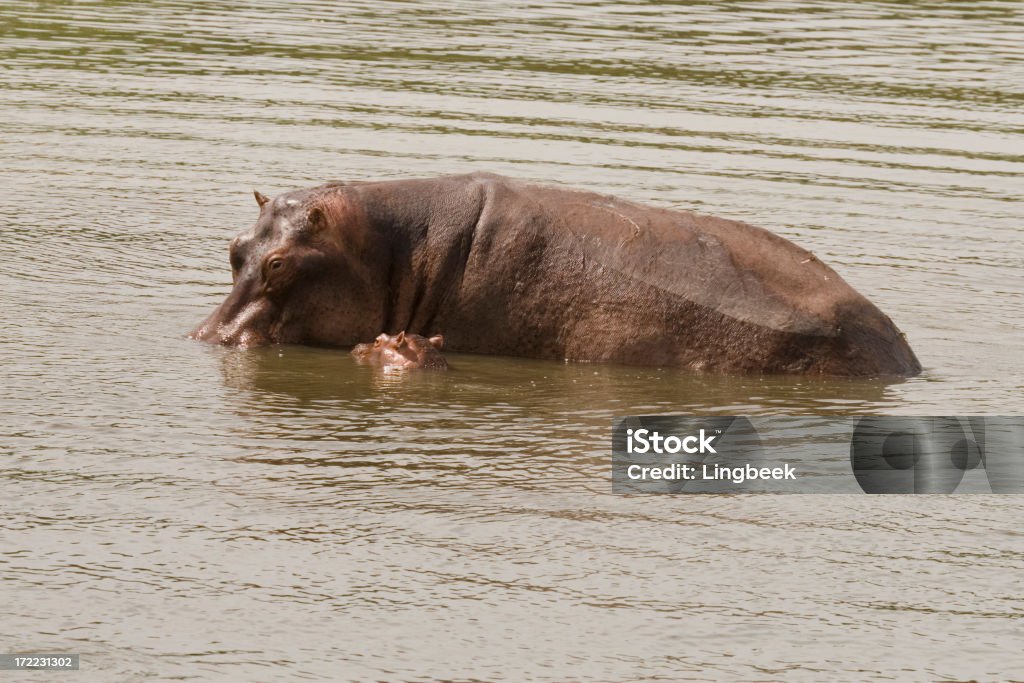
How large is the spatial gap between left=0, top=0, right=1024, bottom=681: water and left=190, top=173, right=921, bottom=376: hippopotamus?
8.8 inches

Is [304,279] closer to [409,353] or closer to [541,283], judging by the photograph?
[409,353]

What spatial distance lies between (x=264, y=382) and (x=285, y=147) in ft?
24.3

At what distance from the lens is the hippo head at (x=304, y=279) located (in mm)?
11219

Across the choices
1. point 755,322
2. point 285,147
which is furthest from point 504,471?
point 285,147

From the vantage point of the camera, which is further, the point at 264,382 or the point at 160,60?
the point at 160,60

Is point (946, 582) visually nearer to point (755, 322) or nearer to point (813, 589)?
point (813, 589)

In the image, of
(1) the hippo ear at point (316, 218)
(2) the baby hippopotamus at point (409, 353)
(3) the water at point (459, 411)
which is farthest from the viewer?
(1) the hippo ear at point (316, 218)

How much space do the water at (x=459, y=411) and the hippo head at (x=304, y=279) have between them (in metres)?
0.17

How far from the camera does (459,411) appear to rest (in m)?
9.89

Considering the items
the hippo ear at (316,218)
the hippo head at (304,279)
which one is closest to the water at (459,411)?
the hippo head at (304,279)

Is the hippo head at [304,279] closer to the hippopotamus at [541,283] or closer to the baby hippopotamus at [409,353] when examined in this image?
the hippopotamus at [541,283]

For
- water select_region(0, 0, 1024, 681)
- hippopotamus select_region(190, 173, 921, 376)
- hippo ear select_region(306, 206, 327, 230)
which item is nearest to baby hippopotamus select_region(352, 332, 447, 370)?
water select_region(0, 0, 1024, 681)

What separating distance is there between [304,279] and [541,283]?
4.18 feet

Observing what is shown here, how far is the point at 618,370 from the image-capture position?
432 inches
